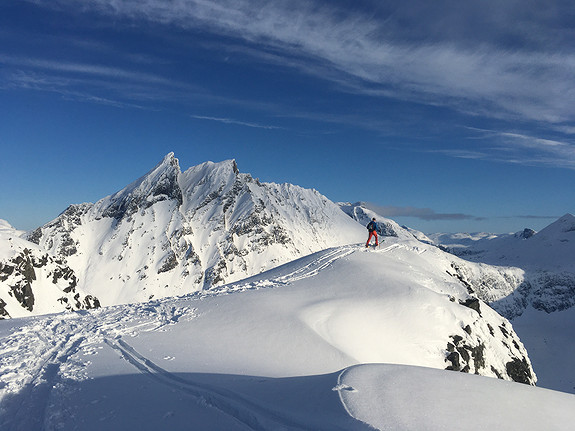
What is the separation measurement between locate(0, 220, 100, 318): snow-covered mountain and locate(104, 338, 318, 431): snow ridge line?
52.0 m

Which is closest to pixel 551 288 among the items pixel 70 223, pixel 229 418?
pixel 229 418

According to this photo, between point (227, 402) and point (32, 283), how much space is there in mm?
68696

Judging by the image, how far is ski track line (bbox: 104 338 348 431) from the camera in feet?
23.3

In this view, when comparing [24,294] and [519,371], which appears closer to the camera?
[519,371]

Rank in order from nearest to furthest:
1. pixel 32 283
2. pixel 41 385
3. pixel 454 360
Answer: pixel 41 385 → pixel 454 360 → pixel 32 283

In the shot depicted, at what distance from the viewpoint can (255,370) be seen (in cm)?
1125

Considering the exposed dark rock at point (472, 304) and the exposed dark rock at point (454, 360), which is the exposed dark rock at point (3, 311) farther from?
the exposed dark rock at point (472, 304)

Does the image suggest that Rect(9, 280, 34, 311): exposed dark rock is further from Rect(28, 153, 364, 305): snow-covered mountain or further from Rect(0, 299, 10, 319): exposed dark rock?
Rect(28, 153, 364, 305): snow-covered mountain

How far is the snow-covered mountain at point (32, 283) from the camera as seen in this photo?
179 feet

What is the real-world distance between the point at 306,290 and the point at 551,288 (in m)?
200

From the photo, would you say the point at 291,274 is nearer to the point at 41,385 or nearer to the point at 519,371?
the point at 41,385

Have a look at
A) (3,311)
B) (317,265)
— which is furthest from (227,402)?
(3,311)

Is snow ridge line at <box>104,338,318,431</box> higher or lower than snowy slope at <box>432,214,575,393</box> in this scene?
higher

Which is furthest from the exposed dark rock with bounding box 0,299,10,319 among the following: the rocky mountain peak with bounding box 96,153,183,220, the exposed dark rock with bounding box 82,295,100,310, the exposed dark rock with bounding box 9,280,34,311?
the rocky mountain peak with bounding box 96,153,183,220
